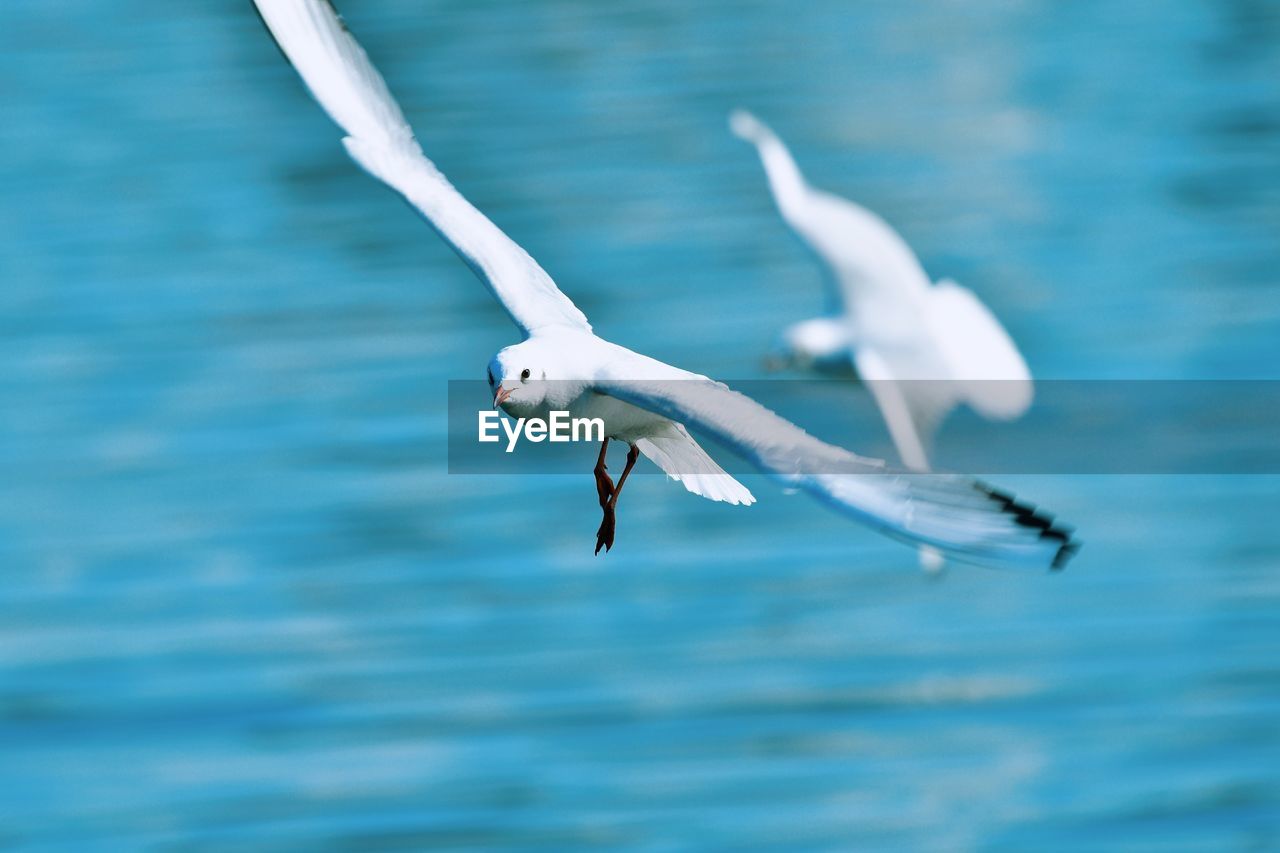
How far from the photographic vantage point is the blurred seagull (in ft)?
17.3

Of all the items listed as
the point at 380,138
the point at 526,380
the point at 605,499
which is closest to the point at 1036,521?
the point at 605,499

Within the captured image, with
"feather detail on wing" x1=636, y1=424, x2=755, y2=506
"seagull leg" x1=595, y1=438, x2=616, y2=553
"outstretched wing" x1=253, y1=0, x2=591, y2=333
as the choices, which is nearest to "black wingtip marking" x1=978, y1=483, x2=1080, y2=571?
"seagull leg" x1=595, y1=438, x2=616, y2=553

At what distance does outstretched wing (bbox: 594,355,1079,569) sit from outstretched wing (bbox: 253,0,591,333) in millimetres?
780

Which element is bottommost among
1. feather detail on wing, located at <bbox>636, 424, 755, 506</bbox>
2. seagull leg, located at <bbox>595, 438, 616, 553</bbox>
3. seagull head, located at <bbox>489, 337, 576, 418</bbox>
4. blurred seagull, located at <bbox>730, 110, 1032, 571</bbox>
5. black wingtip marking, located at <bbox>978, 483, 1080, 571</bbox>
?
black wingtip marking, located at <bbox>978, 483, 1080, 571</bbox>

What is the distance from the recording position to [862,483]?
2.98 m

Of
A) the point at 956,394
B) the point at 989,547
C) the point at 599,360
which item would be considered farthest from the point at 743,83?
the point at 989,547

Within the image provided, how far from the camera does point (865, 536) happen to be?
22.5 ft

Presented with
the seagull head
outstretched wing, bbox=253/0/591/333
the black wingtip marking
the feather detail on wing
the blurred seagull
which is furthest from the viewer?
the blurred seagull

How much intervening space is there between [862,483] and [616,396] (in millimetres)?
572

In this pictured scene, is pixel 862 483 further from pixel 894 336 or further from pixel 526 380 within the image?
pixel 894 336

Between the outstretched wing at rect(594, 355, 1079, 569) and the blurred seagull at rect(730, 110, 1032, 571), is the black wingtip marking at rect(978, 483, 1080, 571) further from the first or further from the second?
the blurred seagull at rect(730, 110, 1032, 571)

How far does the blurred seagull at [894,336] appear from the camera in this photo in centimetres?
527

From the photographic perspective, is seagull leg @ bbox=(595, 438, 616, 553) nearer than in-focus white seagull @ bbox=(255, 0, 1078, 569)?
No

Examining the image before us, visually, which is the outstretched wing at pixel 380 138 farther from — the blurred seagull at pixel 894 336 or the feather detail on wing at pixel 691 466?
the blurred seagull at pixel 894 336
